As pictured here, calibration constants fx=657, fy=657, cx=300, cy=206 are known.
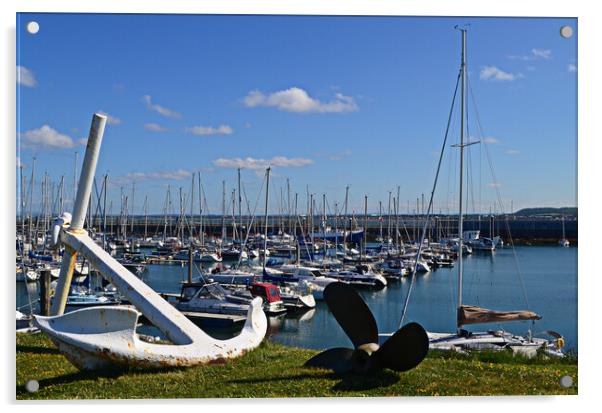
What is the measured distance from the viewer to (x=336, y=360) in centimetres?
774

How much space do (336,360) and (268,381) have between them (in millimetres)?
834

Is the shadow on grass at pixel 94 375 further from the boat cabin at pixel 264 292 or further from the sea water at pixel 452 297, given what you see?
the boat cabin at pixel 264 292

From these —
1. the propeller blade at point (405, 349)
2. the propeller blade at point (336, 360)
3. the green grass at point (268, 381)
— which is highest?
the propeller blade at point (405, 349)

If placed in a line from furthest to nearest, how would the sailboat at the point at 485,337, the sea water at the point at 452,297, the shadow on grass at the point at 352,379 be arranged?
1. the sea water at the point at 452,297
2. the sailboat at the point at 485,337
3. the shadow on grass at the point at 352,379

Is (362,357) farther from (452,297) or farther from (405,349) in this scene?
(452,297)

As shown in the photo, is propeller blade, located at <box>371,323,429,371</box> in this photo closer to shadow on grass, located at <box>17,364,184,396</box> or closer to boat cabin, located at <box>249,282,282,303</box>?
shadow on grass, located at <box>17,364,184,396</box>

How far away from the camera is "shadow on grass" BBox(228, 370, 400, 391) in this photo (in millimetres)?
7438

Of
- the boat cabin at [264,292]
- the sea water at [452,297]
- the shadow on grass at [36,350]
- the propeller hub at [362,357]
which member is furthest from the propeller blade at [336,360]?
the boat cabin at [264,292]

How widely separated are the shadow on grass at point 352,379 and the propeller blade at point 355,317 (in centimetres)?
38

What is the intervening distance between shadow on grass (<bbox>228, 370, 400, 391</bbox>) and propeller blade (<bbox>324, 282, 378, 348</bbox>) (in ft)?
1.26

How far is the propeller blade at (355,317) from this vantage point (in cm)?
766

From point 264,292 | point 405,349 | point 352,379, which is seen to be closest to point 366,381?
point 352,379

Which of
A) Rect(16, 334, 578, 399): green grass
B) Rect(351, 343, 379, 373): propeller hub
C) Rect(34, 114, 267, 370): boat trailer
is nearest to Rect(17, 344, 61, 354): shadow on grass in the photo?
Rect(16, 334, 578, 399): green grass
